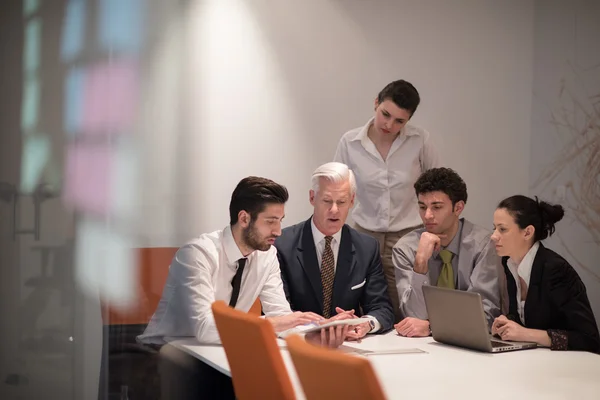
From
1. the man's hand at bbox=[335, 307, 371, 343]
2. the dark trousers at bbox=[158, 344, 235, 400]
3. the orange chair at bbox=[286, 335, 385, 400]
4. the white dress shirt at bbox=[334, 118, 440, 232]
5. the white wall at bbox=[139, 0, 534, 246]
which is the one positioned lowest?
the dark trousers at bbox=[158, 344, 235, 400]

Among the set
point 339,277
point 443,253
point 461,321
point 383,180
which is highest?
point 383,180

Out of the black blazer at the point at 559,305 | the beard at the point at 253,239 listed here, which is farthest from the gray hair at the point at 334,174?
the black blazer at the point at 559,305

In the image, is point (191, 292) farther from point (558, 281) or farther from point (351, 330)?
point (558, 281)

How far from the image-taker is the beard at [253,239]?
15.3ft

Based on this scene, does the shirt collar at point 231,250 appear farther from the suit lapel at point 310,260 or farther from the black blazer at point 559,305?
the black blazer at point 559,305

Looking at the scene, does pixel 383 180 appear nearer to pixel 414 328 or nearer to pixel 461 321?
pixel 414 328

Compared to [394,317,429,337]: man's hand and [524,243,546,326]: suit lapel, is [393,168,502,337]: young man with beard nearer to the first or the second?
[394,317,429,337]: man's hand

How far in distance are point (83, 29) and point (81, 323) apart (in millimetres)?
1655

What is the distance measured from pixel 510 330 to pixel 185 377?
186 centimetres

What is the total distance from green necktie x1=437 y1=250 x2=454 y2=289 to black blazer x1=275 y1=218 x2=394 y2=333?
36 cm

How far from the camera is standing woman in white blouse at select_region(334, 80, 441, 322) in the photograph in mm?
5297

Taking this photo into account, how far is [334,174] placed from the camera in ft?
16.4

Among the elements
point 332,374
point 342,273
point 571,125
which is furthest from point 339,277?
point 332,374

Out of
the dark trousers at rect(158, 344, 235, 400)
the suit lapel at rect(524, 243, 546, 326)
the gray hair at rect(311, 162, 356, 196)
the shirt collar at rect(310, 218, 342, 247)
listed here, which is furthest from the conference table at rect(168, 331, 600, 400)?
the gray hair at rect(311, 162, 356, 196)
